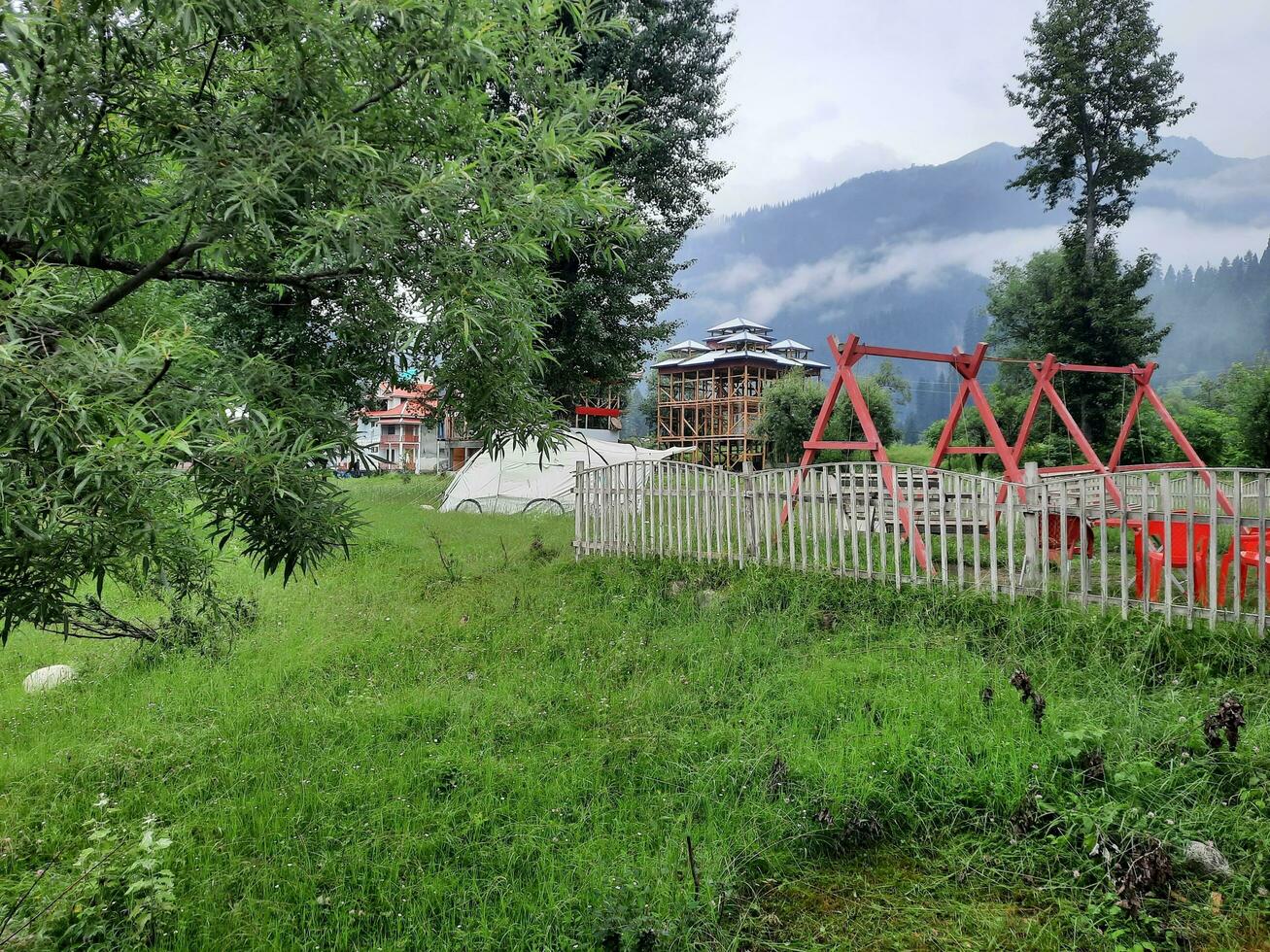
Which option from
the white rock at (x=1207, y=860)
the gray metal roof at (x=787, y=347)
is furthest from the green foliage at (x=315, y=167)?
the gray metal roof at (x=787, y=347)

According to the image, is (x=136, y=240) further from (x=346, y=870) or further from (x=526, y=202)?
(x=346, y=870)

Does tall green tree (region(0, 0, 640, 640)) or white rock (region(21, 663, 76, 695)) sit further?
white rock (region(21, 663, 76, 695))

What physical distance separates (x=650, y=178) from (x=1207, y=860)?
12.4 metres

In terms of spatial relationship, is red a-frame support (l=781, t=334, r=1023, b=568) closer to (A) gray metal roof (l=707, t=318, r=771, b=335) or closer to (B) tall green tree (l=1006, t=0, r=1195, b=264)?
(B) tall green tree (l=1006, t=0, r=1195, b=264)

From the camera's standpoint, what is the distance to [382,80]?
2.30 meters

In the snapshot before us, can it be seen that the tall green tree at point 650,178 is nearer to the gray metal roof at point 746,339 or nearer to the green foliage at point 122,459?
the green foliage at point 122,459

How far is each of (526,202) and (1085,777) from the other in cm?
377

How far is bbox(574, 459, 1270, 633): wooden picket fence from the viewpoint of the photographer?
522 cm

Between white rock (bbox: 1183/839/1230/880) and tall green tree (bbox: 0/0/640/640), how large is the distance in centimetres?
322

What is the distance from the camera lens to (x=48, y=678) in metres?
6.25

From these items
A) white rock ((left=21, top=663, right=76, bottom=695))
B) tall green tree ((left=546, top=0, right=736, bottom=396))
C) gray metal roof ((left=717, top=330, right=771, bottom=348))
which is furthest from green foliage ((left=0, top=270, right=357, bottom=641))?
gray metal roof ((left=717, top=330, right=771, bottom=348))

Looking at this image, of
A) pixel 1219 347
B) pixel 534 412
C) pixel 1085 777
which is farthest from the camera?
pixel 1219 347

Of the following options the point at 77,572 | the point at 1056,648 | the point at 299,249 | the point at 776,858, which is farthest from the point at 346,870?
the point at 1056,648

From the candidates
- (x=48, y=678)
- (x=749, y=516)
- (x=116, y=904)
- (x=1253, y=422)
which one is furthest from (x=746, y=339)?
(x=116, y=904)
